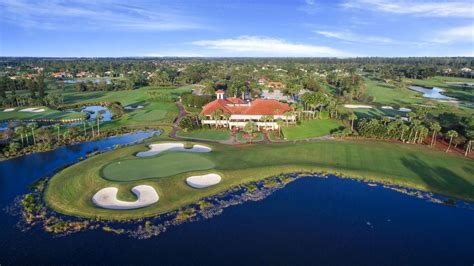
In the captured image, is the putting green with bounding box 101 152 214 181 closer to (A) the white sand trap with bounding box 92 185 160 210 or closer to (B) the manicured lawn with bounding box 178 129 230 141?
(A) the white sand trap with bounding box 92 185 160 210

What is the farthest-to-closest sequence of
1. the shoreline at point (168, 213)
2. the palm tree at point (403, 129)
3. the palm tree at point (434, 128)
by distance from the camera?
the palm tree at point (403, 129) < the palm tree at point (434, 128) < the shoreline at point (168, 213)

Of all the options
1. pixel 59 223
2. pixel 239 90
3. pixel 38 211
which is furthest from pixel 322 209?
pixel 239 90

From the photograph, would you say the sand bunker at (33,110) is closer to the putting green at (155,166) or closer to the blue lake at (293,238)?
the blue lake at (293,238)

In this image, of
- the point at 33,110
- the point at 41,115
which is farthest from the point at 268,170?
the point at 33,110

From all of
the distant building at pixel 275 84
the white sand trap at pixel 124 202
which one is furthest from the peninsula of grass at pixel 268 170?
the distant building at pixel 275 84

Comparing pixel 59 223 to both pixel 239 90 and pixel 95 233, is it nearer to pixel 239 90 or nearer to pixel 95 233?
pixel 95 233
